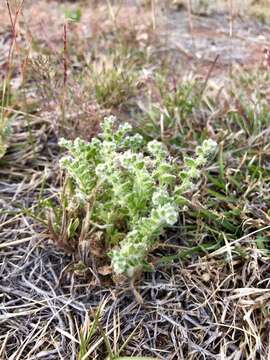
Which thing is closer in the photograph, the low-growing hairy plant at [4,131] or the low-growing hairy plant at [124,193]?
the low-growing hairy plant at [124,193]

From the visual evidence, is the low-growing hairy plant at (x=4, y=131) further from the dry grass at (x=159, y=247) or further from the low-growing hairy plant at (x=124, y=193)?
the low-growing hairy plant at (x=124, y=193)

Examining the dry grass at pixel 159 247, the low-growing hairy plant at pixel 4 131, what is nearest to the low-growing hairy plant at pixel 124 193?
the dry grass at pixel 159 247

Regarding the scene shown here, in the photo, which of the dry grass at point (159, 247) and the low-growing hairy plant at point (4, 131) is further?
the low-growing hairy plant at point (4, 131)

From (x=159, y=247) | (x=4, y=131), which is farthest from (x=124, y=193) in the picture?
(x=4, y=131)

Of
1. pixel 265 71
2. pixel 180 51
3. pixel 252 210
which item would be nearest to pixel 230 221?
pixel 252 210

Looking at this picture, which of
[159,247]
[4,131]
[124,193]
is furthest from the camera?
[4,131]

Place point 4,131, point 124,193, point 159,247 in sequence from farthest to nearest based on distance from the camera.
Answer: point 4,131 → point 159,247 → point 124,193

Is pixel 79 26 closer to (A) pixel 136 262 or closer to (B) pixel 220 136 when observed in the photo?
(B) pixel 220 136

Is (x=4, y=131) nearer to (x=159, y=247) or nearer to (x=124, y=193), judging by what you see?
(x=124, y=193)
